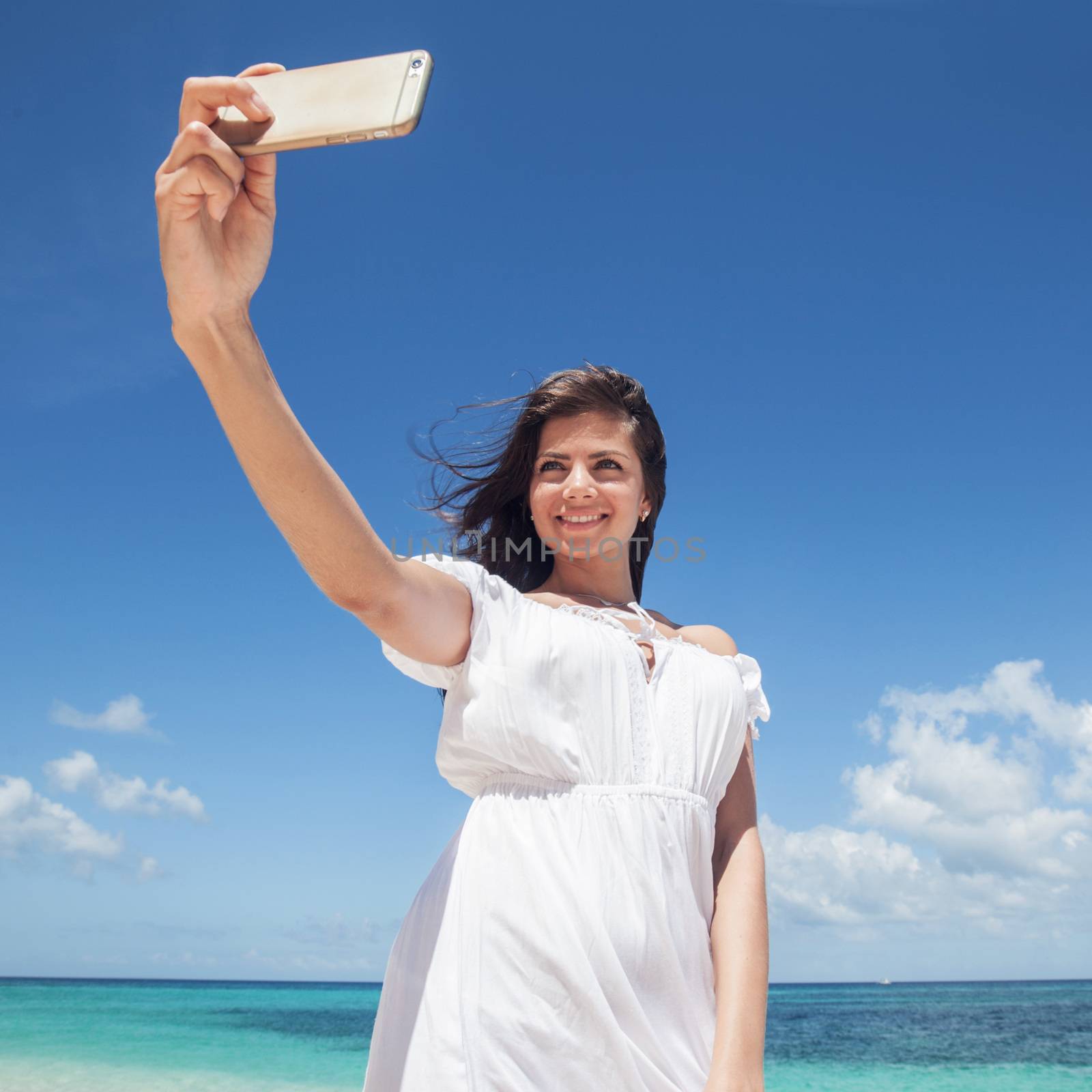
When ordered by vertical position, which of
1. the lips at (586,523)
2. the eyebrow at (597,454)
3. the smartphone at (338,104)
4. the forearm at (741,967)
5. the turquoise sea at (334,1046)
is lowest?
the turquoise sea at (334,1046)

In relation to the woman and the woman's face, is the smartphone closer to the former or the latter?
the woman

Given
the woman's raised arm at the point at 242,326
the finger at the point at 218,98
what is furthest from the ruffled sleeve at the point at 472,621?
the finger at the point at 218,98

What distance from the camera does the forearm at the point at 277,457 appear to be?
1.32m

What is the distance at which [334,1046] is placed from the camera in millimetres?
30906

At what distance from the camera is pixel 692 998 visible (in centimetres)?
181

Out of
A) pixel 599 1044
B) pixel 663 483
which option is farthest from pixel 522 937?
pixel 663 483

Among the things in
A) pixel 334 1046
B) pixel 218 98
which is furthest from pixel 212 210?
pixel 334 1046

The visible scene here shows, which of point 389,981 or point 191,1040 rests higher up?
point 389,981

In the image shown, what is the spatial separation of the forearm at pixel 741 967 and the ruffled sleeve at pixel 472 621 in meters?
0.74

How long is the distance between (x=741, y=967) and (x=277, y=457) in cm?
132

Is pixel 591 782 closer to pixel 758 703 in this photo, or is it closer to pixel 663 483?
pixel 758 703

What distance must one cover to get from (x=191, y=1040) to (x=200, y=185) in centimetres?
3604

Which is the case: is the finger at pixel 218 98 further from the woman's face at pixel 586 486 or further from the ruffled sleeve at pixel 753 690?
the ruffled sleeve at pixel 753 690

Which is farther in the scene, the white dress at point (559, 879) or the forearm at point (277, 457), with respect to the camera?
the white dress at point (559, 879)
